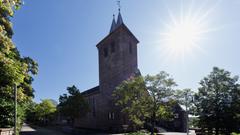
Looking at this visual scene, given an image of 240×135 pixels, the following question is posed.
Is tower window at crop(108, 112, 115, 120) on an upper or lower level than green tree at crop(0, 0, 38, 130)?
lower

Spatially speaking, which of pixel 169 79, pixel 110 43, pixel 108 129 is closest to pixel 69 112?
pixel 108 129

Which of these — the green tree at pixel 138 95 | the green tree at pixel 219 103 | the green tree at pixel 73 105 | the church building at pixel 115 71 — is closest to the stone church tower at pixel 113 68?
the church building at pixel 115 71

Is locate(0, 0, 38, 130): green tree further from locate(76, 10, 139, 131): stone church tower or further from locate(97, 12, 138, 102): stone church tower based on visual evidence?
locate(97, 12, 138, 102): stone church tower

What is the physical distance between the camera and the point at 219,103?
78.8ft

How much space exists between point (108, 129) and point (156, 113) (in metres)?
16.8

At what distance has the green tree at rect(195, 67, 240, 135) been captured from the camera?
925 inches

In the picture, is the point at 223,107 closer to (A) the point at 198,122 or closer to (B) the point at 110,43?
(A) the point at 198,122

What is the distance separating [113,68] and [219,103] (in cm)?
1924

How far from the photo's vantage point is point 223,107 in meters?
23.8

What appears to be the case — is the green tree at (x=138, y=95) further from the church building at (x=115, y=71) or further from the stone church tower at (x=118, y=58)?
the stone church tower at (x=118, y=58)

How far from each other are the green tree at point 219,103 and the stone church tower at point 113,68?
14.3 metres

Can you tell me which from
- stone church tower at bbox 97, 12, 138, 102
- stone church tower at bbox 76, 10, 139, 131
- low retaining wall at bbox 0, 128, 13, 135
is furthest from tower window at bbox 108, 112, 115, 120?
low retaining wall at bbox 0, 128, 13, 135

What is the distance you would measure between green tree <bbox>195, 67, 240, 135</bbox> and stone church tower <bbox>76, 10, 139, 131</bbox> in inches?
562

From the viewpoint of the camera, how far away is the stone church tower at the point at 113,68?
126ft
